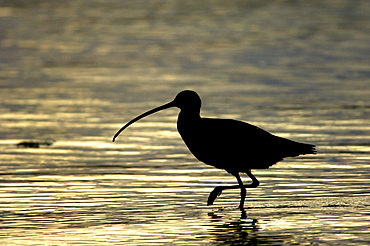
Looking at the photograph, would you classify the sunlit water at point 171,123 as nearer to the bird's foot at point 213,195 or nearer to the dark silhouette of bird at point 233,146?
the bird's foot at point 213,195

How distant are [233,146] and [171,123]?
6.10m

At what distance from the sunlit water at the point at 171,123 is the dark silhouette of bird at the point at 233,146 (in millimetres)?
380

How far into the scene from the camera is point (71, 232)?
30.8 feet

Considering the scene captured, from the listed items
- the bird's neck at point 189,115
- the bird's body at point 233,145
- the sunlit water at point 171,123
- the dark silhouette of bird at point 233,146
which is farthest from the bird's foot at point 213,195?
the bird's neck at point 189,115

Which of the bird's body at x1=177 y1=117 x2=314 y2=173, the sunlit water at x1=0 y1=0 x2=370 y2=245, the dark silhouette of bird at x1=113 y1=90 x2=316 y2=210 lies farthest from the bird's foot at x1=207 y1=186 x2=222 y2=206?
the bird's body at x1=177 y1=117 x2=314 y2=173

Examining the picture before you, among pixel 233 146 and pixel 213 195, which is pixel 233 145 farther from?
pixel 213 195

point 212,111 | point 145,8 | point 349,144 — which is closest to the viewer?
point 349,144

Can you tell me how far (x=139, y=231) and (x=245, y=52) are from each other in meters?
19.8

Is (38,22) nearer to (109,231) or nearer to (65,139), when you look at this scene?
(65,139)

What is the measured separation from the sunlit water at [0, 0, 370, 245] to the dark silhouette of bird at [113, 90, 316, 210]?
Answer: 38cm

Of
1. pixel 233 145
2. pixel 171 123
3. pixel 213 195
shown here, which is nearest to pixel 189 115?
pixel 233 145

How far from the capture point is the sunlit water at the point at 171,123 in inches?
386

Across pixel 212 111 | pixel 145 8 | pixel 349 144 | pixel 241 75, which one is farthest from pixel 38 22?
pixel 349 144

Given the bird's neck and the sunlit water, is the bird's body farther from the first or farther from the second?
the sunlit water
